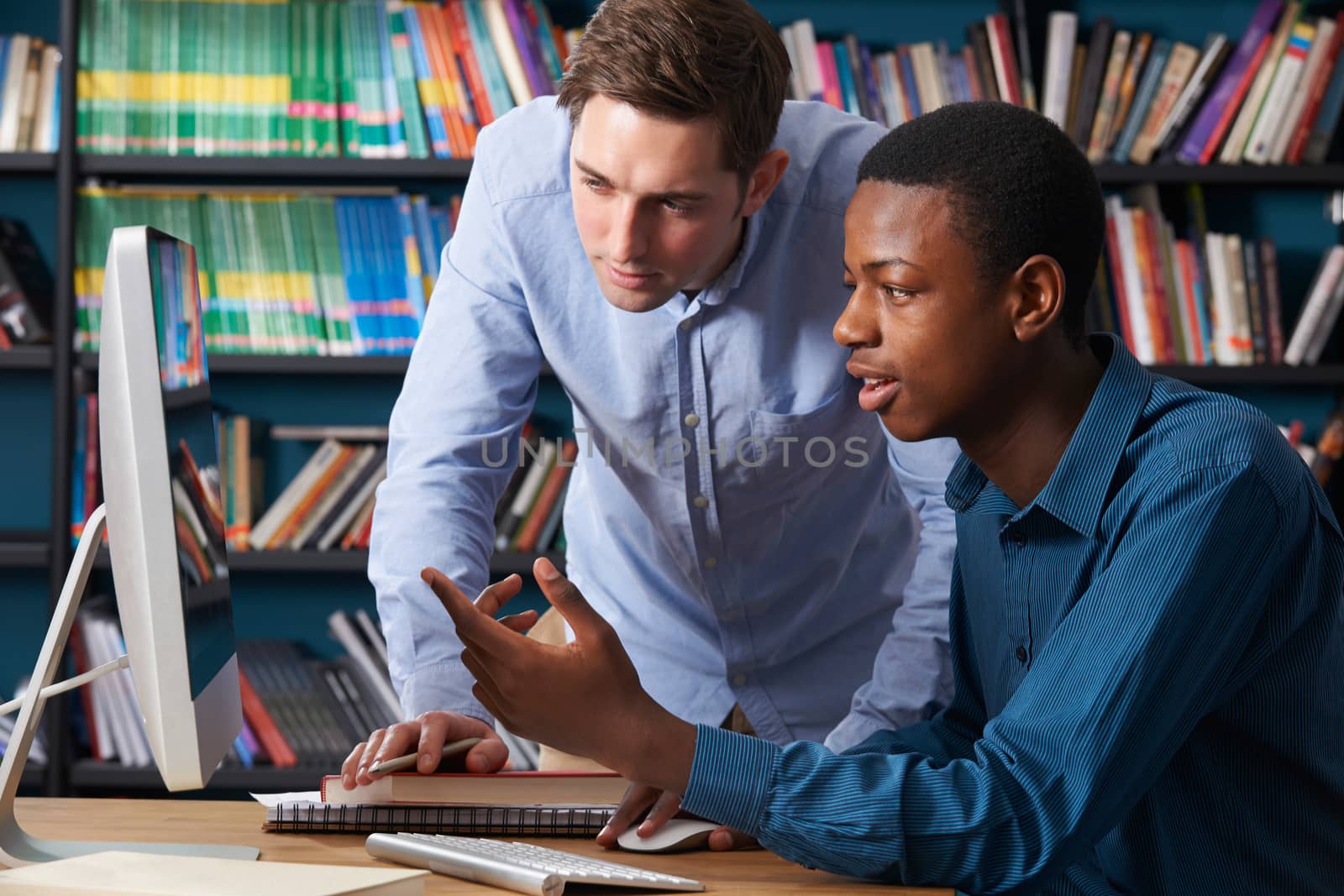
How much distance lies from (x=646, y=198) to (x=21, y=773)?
0.73m

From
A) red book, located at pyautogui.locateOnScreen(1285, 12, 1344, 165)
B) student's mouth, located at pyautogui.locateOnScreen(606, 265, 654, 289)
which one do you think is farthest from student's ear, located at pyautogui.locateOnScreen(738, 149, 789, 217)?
red book, located at pyautogui.locateOnScreen(1285, 12, 1344, 165)

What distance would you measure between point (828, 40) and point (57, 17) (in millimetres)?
1666

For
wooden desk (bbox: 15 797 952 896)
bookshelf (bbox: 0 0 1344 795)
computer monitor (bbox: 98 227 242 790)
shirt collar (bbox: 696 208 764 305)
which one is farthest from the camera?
bookshelf (bbox: 0 0 1344 795)

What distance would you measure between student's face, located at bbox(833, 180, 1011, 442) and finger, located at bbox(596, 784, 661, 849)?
0.36m

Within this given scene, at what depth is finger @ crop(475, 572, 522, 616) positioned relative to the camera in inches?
36.3

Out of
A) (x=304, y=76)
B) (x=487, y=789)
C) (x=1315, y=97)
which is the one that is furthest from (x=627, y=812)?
(x=1315, y=97)

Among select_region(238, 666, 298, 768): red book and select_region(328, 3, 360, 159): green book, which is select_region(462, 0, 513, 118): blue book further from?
select_region(238, 666, 298, 768): red book

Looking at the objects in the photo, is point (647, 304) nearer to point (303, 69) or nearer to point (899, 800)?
point (899, 800)

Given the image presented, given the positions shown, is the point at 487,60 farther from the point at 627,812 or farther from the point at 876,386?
the point at 627,812

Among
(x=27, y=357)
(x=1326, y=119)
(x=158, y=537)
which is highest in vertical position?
(x=1326, y=119)

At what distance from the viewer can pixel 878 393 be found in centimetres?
107

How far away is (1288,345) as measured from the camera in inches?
103

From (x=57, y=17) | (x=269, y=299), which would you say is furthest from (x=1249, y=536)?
(x=57, y=17)

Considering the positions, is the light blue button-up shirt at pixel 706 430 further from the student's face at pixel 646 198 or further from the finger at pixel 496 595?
the finger at pixel 496 595
